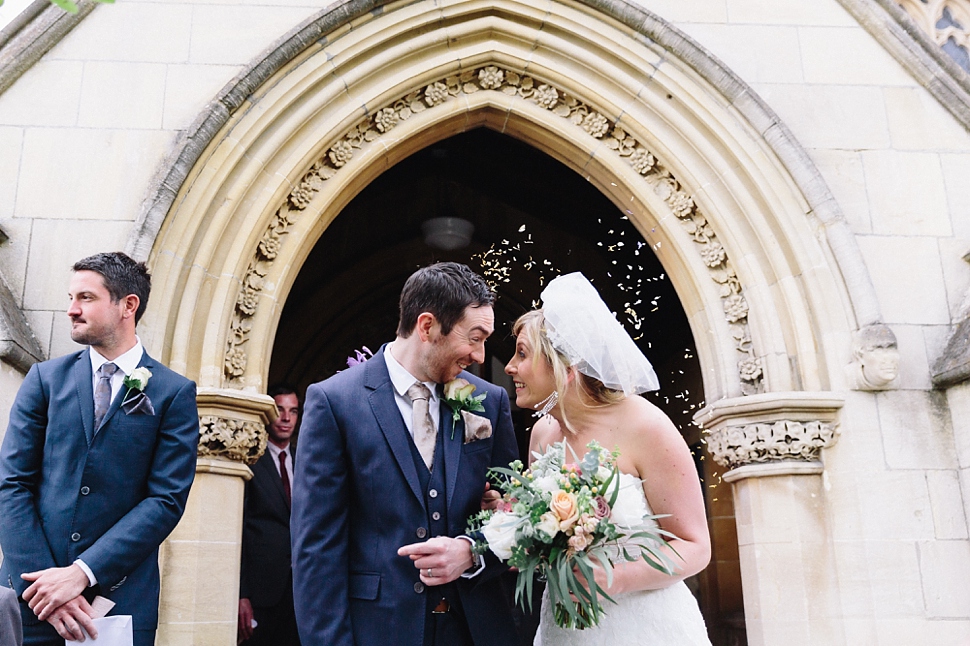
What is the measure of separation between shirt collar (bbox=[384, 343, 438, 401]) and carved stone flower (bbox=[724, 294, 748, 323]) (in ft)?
8.52

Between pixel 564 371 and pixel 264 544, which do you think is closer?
pixel 564 371

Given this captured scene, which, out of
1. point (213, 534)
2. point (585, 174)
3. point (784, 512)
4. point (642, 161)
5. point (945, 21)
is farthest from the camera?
point (945, 21)

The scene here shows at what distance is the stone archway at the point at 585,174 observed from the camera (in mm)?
3992

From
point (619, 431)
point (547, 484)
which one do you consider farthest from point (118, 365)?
point (619, 431)

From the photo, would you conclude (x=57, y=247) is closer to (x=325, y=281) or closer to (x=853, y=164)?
(x=853, y=164)

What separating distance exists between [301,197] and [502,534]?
2863 mm

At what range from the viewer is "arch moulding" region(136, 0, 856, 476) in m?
4.07

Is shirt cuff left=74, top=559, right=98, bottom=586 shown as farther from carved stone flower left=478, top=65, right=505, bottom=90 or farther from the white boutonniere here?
carved stone flower left=478, top=65, right=505, bottom=90

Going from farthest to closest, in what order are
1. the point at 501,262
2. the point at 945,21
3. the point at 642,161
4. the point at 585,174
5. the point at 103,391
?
1. the point at 501,262
2. the point at 945,21
3. the point at 585,174
4. the point at 642,161
5. the point at 103,391

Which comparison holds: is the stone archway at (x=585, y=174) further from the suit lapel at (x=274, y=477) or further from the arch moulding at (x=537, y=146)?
the suit lapel at (x=274, y=477)

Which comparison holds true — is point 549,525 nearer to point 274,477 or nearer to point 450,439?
point 450,439

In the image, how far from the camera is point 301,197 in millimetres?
4367

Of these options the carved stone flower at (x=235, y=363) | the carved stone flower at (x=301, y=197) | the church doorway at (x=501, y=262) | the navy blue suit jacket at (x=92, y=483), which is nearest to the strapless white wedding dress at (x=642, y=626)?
the navy blue suit jacket at (x=92, y=483)

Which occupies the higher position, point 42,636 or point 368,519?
point 368,519
